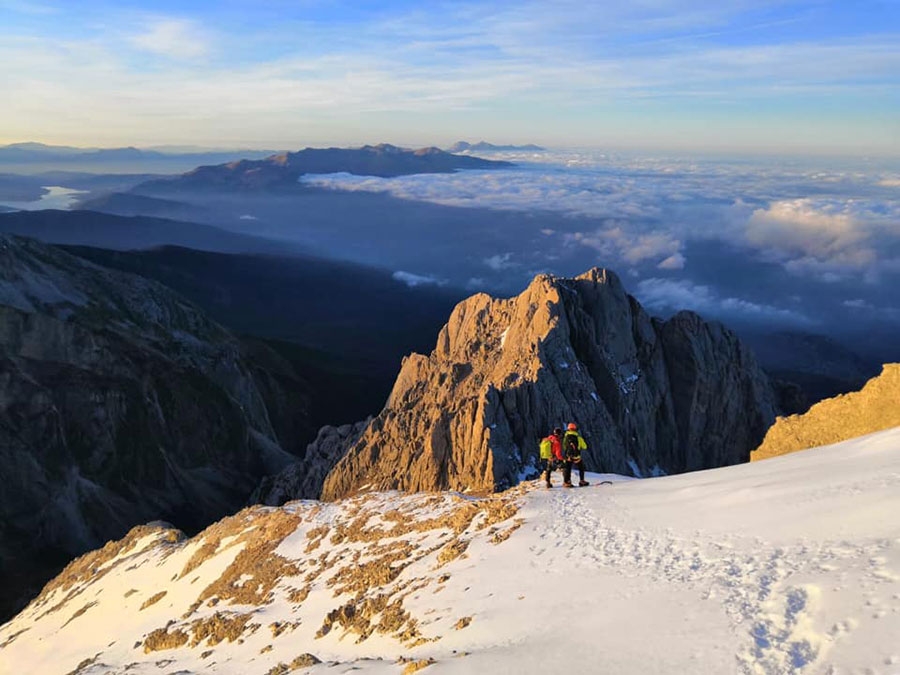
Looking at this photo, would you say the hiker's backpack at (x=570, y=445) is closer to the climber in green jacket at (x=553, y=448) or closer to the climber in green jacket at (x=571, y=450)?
the climber in green jacket at (x=571, y=450)

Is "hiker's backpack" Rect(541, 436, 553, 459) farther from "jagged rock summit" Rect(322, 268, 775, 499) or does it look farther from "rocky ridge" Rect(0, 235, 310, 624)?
"rocky ridge" Rect(0, 235, 310, 624)

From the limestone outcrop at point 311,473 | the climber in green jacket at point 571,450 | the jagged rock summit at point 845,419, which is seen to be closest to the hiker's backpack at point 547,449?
the climber in green jacket at point 571,450

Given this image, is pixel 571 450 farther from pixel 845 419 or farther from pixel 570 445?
pixel 845 419

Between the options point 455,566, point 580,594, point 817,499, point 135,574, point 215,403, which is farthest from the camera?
point 215,403

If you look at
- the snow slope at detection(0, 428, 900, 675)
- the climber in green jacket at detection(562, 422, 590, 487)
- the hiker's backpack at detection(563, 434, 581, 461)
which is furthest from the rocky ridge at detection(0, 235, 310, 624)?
the hiker's backpack at detection(563, 434, 581, 461)

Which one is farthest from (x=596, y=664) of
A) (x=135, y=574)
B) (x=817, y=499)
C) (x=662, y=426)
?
(x=662, y=426)

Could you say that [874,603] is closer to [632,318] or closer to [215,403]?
[632,318]
